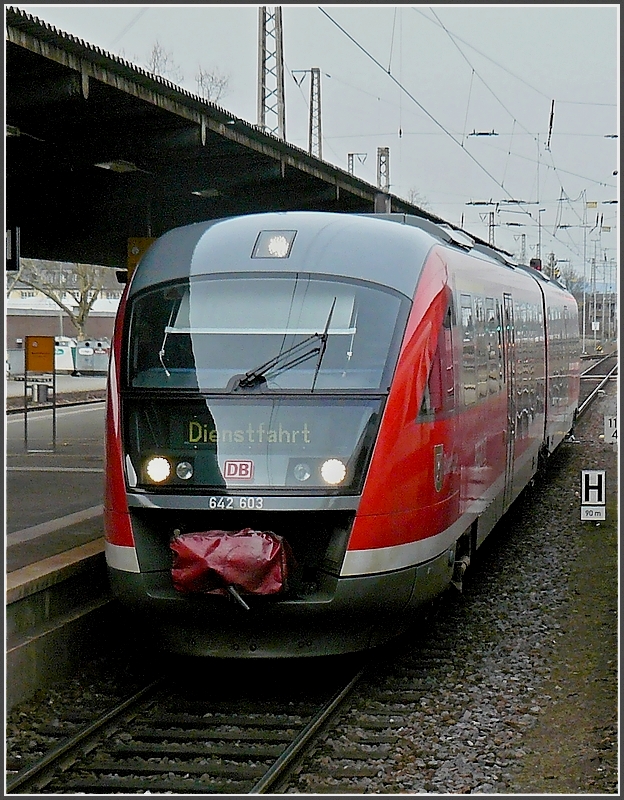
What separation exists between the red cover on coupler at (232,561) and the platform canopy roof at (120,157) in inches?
187

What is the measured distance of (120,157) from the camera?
1375 centimetres

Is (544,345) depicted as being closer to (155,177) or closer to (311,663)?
(155,177)

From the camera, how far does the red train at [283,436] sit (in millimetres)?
6109

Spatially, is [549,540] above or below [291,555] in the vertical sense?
below

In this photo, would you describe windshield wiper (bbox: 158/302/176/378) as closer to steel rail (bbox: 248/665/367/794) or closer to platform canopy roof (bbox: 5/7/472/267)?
steel rail (bbox: 248/665/367/794)

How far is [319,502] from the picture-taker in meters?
6.07

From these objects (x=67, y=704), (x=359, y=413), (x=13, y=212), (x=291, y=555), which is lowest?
(x=67, y=704)

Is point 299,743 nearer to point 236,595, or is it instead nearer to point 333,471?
point 236,595

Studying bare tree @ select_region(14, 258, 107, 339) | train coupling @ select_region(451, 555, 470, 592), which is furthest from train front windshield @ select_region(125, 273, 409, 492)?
bare tree @ select_region(14, 258, 107, 339)

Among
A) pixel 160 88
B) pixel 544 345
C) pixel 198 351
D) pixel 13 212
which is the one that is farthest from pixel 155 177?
pixel 198 351

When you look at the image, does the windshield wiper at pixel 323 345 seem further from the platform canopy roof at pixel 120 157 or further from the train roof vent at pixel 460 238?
the platform canopy roof at pixel 120 157

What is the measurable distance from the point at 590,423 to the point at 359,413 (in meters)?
17.0

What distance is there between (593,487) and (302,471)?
5208 mm

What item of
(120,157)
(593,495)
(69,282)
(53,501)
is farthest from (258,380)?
(69,282)
